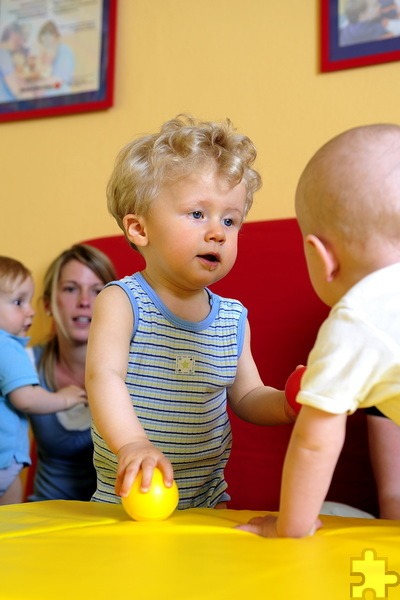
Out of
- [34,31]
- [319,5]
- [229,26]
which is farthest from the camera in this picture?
[34,31]

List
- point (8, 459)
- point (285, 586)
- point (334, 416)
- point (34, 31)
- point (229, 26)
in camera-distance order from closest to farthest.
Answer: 1. point (285, 586)
2. point (334, 416)
3. point (8, 459)
4. point (229, 26)
5. point (34, 31)

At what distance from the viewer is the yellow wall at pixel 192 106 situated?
1.73 m

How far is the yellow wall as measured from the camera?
1.73 m

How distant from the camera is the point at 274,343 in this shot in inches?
57.2

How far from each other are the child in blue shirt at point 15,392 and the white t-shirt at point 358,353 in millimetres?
1064

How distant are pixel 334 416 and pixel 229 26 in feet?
4.71

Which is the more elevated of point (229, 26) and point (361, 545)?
point (229, 26)

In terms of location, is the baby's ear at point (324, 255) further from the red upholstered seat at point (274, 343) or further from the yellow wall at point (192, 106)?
the yellow wall at point (192, 106)

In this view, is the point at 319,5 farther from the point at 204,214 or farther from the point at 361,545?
the point at 361,545

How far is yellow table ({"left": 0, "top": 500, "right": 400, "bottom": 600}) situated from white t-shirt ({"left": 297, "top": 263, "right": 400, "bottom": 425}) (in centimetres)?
14

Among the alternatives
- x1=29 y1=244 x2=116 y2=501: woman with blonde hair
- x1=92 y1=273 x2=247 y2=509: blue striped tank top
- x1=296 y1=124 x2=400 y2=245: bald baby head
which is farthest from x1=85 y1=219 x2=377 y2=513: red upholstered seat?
x1=296 y1=124 x2=400 y2=245: bald baby head

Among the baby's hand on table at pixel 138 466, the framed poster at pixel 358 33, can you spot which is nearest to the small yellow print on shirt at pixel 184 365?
the baby's hand on table at pixel 138 466

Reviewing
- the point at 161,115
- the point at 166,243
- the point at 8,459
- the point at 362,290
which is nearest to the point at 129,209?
the point at 166,243

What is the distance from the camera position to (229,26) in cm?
186
